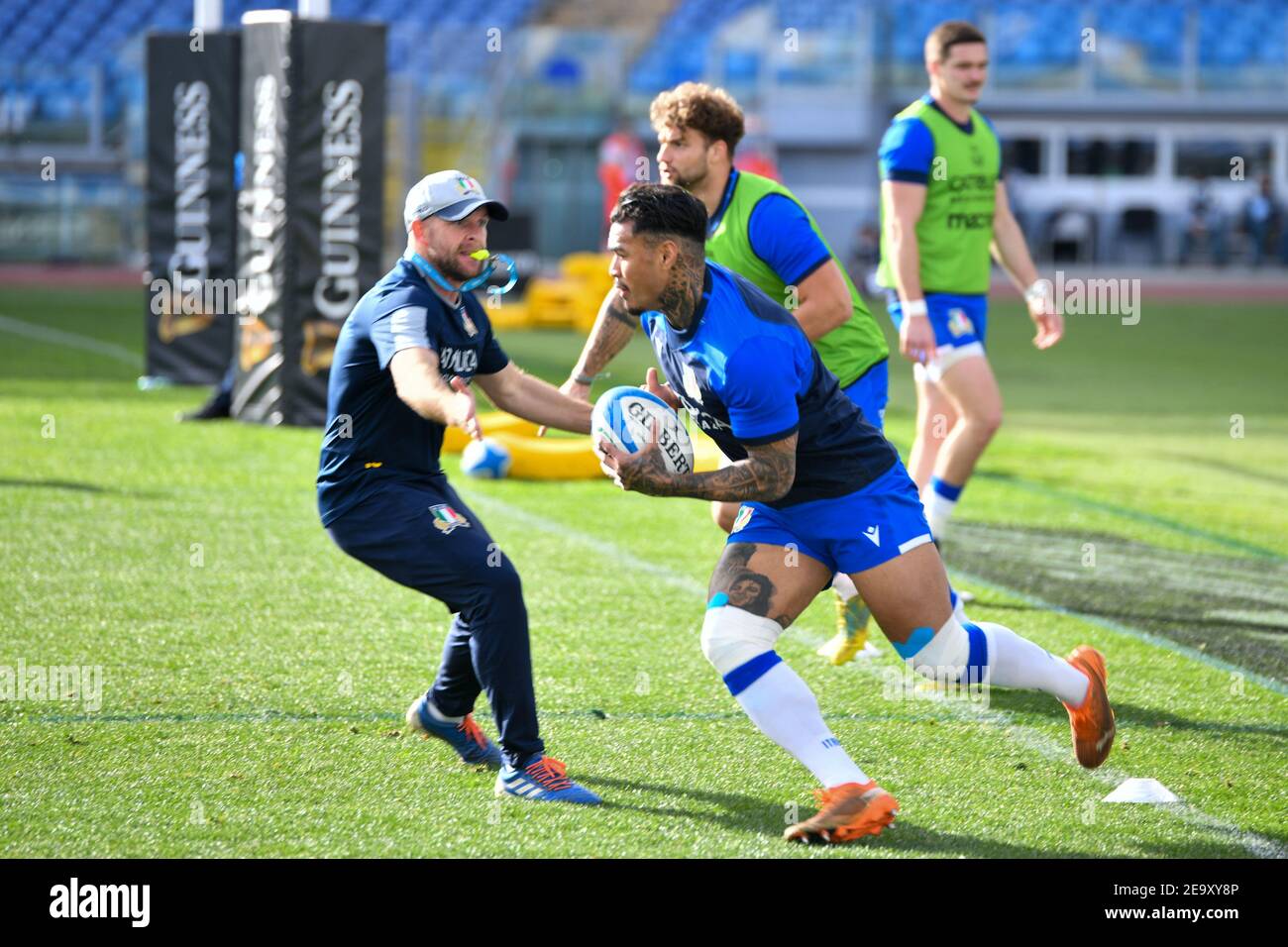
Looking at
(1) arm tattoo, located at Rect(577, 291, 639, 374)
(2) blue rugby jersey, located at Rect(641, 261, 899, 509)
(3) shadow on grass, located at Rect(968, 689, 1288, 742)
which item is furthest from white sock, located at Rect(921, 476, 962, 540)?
(2) blue rugby jersey, located at Rect(641, 261, 899, 509)

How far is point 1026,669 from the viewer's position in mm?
4688

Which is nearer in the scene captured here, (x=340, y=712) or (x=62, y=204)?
(x=340, y=712)

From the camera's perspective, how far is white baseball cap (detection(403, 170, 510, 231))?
15.2ft

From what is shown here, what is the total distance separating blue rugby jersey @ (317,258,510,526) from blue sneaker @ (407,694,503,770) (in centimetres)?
69

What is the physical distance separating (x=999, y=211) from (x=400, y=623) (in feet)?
10.2

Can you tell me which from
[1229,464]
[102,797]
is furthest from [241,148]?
[102,797]

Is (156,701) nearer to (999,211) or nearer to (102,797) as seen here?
(102,797)

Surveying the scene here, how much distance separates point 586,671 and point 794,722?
1.73m

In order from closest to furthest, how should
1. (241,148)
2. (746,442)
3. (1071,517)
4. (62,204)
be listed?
(746,442) → (1071,517) → (241,148) → (62,204)

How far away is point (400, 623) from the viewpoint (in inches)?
260

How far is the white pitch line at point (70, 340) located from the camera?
16.0m

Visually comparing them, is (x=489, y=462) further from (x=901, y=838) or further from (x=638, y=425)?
(x=901, y=838)
